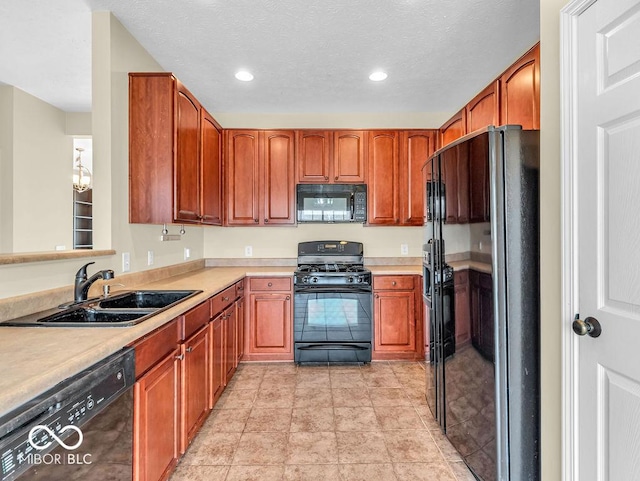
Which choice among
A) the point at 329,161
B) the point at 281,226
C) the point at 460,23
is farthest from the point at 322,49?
the point at 281,226

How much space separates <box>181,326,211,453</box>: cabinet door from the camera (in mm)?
1759

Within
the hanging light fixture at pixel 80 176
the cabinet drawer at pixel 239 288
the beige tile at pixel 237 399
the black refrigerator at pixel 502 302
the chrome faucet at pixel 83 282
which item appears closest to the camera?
the black refrigerator at pixel 502 302

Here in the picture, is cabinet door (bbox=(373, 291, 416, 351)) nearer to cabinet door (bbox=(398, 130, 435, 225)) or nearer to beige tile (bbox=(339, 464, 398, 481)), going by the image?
cabinet door (bbox=(398, 130, 435, 225))

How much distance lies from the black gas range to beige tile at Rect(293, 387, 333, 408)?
495mm

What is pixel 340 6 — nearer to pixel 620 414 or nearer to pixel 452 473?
pixel 620 414

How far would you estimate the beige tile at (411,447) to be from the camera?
1.87 meters

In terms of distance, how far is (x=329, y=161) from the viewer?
137 inches

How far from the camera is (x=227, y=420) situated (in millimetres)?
2248

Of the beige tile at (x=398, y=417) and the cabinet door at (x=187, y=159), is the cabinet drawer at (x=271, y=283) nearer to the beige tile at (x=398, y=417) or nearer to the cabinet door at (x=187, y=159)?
the cabinet door at (x=187, y=159)

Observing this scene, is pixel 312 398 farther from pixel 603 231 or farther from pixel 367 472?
pixel 603 231

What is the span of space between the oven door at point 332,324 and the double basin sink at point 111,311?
131cm

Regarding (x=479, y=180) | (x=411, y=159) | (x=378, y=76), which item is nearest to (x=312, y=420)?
(x=479, y=180)

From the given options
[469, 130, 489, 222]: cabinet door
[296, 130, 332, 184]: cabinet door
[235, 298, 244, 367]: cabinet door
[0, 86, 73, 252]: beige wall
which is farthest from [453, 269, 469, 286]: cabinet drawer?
[0, 86, 73, 252]: beige wall

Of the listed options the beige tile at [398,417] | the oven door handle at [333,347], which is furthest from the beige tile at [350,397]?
the oven door handle at [333,347]
